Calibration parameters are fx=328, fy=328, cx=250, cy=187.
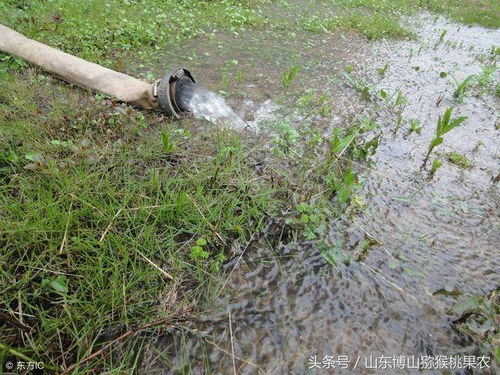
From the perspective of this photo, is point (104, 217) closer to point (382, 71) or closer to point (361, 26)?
point (382, 71)

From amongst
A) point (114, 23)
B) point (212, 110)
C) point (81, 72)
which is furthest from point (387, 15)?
point (81, 72)

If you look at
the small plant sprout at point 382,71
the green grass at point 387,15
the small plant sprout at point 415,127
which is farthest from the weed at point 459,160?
the green grass at point 387,15

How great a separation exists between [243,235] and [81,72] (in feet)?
9.55

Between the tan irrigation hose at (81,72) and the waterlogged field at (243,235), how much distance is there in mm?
166

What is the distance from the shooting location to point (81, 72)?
3.81 metres

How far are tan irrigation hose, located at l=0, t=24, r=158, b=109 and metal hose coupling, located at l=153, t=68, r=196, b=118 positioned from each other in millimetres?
88

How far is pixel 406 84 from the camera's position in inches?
212

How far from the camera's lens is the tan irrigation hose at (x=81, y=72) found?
11.8 feet

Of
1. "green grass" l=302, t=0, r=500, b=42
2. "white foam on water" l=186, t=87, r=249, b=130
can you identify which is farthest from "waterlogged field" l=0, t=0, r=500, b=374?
"green grass" l=302, t=0, r=500, b=42

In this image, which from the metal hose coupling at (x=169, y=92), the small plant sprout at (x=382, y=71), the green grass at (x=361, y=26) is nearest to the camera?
Answer: the metal hose coupling at (x=169, y=92)

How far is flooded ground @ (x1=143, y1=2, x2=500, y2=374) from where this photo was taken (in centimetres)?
189

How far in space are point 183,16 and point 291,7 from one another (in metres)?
3.61

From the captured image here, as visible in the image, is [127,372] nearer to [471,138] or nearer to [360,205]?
[360,205]

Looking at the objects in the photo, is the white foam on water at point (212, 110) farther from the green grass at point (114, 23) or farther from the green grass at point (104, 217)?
the green grass at point (114, 23)
